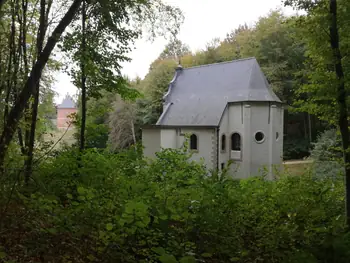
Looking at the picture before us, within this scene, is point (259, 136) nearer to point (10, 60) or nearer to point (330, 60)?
point (330, 60)

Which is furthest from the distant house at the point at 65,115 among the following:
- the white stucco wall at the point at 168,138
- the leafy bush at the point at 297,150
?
the leafy bush at the point at 297,150

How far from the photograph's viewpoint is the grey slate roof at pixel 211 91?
709 inches

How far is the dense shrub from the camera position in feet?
8.29

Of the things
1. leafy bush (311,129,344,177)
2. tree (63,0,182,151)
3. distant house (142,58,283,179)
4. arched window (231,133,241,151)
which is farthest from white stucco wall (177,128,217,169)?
tree (63,0,182,151)

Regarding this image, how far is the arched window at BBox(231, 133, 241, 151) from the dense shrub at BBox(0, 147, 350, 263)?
1390 centimetres

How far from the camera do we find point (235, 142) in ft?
60.3

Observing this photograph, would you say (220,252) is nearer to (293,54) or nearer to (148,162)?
(148,162)

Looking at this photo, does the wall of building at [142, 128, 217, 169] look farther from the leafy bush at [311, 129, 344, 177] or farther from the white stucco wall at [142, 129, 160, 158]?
the leafy bush at [311, 129, 344, 177]

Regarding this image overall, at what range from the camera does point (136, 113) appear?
25.9 m

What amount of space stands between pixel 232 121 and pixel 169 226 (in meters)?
15.7

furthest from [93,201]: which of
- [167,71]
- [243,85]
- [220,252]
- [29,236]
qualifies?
[167,71]

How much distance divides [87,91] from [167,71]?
21580 mm

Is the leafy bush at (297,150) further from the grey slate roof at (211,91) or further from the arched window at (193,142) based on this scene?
the arched window at (193,142)

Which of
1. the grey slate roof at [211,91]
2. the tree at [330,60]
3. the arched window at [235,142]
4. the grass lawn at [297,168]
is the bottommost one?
the grass lawn at [297,168]
